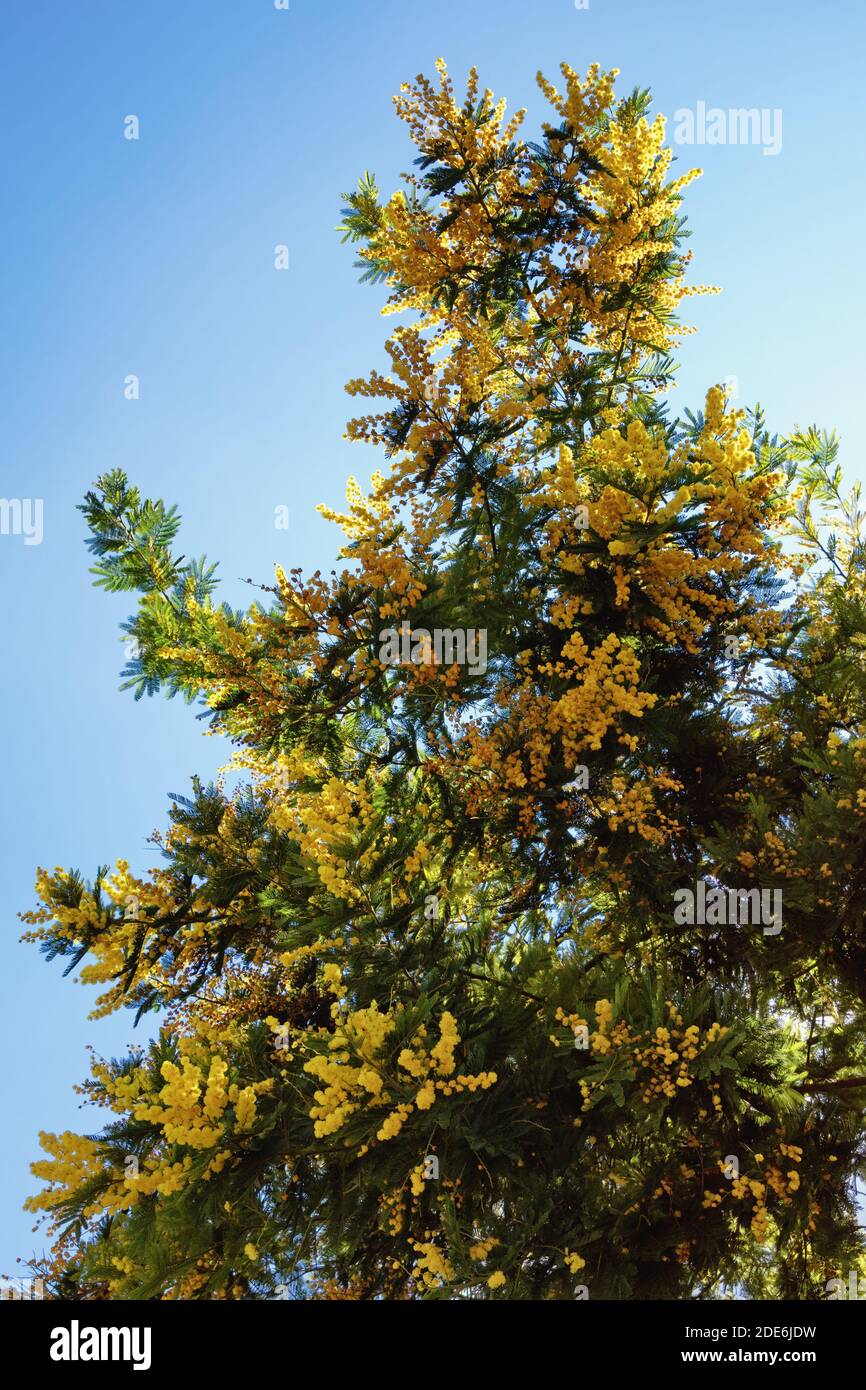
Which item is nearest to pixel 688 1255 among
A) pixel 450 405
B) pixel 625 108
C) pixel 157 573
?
pixel 450 405

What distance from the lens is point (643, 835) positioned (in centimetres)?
627

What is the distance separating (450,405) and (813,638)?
142 inches

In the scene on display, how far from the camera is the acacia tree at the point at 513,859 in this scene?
521 cm

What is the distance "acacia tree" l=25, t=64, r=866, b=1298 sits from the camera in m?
5.21

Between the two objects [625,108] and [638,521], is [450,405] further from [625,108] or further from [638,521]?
[625,108]

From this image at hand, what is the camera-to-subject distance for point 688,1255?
18.5 feet

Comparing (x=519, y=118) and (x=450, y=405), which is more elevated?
(x=519, y=118)

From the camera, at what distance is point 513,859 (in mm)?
7137

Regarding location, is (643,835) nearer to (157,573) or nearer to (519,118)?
(157,573)

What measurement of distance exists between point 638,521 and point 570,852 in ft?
8.38
